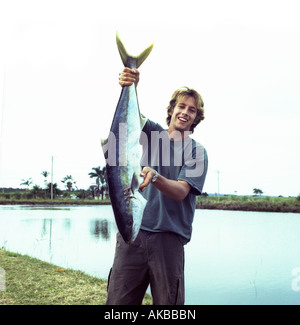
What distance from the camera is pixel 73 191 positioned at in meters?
58.7

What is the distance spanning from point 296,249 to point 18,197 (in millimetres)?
35662

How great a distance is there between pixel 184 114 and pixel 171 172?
0.36m

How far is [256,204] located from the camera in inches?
1501

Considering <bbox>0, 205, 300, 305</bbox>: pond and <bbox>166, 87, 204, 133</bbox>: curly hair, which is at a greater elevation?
<bbox>166, 87, 204, 133</bbox>: curly hair

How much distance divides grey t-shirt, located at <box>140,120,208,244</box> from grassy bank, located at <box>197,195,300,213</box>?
35.7 metres

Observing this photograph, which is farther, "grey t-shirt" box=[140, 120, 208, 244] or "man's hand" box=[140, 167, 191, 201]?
"grey t-shirt" box=[140, 120, 208, 244]

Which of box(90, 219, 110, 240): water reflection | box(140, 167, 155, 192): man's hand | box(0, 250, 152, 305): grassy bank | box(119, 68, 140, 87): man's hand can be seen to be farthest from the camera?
box(90, 219, 110, 240): water reflection

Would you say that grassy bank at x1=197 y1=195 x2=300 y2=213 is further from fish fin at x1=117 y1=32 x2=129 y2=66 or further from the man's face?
fish fin at x1=117 y1=32 x2=129 y2=66

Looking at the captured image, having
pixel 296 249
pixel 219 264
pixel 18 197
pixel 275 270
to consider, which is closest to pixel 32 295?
pixel 219 264

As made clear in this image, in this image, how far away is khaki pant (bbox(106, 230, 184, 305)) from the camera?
204cm

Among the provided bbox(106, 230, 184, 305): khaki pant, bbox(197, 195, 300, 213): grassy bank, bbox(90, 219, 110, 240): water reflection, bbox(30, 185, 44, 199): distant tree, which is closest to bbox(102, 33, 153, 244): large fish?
bbox(106, 230, 184, 305): khaki pant

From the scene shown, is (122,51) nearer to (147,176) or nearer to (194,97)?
(194,97)

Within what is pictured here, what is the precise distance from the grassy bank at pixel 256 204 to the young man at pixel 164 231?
117 feet

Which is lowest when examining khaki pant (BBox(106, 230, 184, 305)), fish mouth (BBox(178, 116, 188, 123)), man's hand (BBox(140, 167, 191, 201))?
khaki pant (BBox(106, 230, 184, 305))
